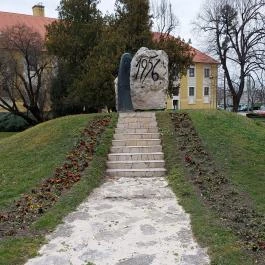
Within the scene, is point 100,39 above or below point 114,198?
above

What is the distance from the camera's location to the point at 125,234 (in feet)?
20.6

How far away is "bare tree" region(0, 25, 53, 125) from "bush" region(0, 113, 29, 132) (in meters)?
0.82

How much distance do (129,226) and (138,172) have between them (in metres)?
3.68

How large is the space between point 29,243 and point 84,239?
0.72 meters

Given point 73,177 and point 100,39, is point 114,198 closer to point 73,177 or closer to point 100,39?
point 73,177

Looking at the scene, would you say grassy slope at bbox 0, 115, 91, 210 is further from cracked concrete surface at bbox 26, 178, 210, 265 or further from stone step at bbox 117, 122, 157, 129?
cracked concrete surface at bbox 26, 178, 210, 265

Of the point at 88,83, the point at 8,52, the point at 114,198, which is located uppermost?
the point at 8,52

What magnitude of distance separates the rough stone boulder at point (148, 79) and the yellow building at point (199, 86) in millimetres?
40133

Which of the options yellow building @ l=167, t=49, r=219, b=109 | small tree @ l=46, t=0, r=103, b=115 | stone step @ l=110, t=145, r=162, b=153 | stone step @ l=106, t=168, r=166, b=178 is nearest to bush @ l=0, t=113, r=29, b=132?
small tree @ l=46, t=0, r=103, b=115

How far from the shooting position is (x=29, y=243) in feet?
19.5

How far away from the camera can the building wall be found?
5641 centimetres

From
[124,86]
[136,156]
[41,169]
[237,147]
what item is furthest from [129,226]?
[124,86]

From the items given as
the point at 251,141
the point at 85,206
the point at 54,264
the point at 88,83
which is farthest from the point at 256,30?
the point at 54,264

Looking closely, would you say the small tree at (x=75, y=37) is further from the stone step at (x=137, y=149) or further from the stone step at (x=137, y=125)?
the stone step at (x=137, y=149)
